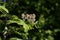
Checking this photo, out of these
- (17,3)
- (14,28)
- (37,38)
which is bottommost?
(37,38)

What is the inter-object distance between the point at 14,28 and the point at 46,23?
39.6 inches

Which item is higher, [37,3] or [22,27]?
[37,3]

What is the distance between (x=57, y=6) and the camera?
5.69 metres

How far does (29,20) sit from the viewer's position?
512 cm

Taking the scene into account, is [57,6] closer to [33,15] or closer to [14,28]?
[33,15]

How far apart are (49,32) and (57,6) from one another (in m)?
0.76

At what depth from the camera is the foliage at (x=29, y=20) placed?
4.86 m

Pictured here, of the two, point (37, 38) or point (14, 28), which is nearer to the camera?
point (14, 28)

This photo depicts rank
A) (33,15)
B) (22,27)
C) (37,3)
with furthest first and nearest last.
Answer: (37,3)
(33,15)
(22,27)

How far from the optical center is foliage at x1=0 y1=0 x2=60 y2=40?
486cm

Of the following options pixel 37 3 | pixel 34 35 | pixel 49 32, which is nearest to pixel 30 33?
pixel 34 35

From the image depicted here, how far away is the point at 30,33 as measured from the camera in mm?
5188

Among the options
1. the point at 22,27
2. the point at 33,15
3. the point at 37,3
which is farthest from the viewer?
the point at 37,3

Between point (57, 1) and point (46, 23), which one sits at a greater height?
point (57, 1)
